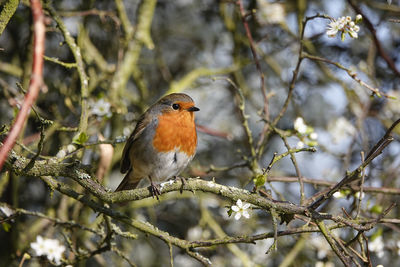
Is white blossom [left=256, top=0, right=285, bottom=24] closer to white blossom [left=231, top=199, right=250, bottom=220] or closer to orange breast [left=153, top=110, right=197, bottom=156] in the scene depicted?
orange breast [left=153, top=110, right=197, bottom=156]

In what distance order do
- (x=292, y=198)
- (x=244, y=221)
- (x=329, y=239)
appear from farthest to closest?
(x=292, y=198)
(x=244, y=221)
(x=329, y=239)

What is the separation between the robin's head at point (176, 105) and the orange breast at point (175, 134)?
35mm

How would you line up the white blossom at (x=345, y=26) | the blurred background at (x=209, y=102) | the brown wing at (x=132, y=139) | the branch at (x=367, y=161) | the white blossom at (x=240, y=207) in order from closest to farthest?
1. the branch at (x=367, y=161)
2. the white blossom at (x=240, y=207)
3. the white blossom at (x=345, y=26)
4. the brown wing at (x=132, y=139)
5. the blurred background at (x=209, y=102)

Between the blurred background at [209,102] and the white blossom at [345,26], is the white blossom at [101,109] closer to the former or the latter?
the blurred background at [209,102]

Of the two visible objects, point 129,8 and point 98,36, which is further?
point 129,8

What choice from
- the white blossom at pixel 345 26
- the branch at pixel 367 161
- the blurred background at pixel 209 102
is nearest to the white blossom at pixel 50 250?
the blurred background at pixel 209 102

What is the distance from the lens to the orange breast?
3416 millimetres

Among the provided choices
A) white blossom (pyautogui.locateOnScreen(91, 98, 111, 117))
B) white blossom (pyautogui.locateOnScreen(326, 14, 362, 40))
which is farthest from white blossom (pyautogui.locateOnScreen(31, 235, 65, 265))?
white blossom (pyautogui.locateOnScreen(326, 14, 362, 40))

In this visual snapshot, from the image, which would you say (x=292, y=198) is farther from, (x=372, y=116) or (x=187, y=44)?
(x=187, y=44)

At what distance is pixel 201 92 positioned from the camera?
17.7ft

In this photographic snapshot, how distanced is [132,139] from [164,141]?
28 centimetres

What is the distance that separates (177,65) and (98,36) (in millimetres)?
921

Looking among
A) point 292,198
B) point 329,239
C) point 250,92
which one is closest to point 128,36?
point 250,92

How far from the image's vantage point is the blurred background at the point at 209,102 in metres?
3.85
